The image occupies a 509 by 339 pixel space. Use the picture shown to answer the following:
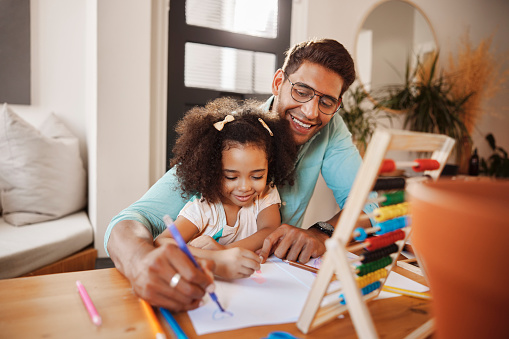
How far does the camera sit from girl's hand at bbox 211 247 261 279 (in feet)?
2.44

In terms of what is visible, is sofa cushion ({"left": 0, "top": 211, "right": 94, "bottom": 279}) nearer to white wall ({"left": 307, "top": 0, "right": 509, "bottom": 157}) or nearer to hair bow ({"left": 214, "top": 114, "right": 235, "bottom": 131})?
hair bow ({"left": 214, "top": 114, "right": 235, "bottom": 131})

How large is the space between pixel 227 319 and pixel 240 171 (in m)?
0.71

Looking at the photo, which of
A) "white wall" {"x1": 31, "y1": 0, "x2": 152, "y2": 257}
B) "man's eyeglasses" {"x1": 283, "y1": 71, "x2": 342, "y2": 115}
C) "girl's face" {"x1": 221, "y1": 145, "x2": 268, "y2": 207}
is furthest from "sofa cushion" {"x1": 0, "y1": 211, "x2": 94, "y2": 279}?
"man's eyeglasses" {"x1": 283, "y1": 71, "x2": 342, "y2": 115}

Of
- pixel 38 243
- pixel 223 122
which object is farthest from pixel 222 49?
pixel 38 243

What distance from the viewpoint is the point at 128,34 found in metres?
2.35

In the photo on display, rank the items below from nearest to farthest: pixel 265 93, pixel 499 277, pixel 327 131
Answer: pixel 499 277
pixel 327 131
pixel 265 93

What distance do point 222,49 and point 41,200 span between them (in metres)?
1.82

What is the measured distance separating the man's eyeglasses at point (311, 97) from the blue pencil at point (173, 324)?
104 cm

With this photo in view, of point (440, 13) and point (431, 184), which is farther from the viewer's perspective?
point (440, 13)

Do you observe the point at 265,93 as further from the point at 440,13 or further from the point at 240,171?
the point at 440,13

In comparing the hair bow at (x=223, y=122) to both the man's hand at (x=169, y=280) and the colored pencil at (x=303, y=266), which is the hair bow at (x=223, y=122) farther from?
the man's hand at (x=169, y=280)

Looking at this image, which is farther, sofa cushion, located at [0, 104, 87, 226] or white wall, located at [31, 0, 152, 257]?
white wall, located at [31, 0, 152, 257]

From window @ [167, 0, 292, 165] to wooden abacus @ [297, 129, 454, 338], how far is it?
2356mm

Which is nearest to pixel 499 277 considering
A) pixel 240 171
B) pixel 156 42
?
pixel 240 171
